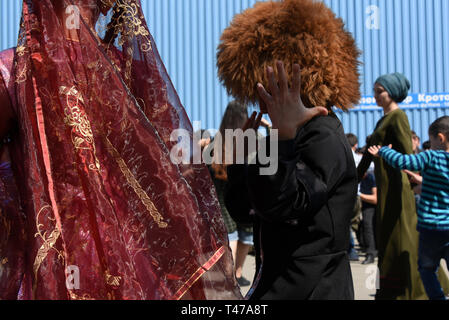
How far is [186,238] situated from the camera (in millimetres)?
1527

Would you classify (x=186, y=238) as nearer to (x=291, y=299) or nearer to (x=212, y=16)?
(x=291, y=299)

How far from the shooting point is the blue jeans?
377 centimetres

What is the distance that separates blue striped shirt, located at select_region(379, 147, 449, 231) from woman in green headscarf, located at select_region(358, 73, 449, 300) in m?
0.27

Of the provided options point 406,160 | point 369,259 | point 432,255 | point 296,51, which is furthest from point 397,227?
point 369,259

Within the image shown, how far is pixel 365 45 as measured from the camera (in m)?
11.5

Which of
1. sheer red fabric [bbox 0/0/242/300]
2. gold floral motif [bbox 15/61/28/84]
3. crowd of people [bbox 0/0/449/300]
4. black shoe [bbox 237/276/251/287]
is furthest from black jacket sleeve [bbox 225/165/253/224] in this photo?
black shoe [bbox 237/276/251/287]

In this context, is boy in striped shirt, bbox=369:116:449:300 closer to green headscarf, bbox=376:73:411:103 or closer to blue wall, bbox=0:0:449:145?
green headscarf, bbox=376:73:411:103

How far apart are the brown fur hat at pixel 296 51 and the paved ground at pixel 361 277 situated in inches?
136

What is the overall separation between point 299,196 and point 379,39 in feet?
34.8

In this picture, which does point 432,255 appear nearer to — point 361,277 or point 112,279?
point 361,277

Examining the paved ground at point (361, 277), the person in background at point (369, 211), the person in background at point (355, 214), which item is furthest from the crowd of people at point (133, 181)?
the person in background at point (369, 211)

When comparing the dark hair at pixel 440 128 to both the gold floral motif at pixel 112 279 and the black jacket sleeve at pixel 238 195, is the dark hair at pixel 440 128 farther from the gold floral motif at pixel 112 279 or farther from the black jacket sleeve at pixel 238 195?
the gold floral motif at pixel 112 279

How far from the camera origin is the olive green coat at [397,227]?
4.12 m
